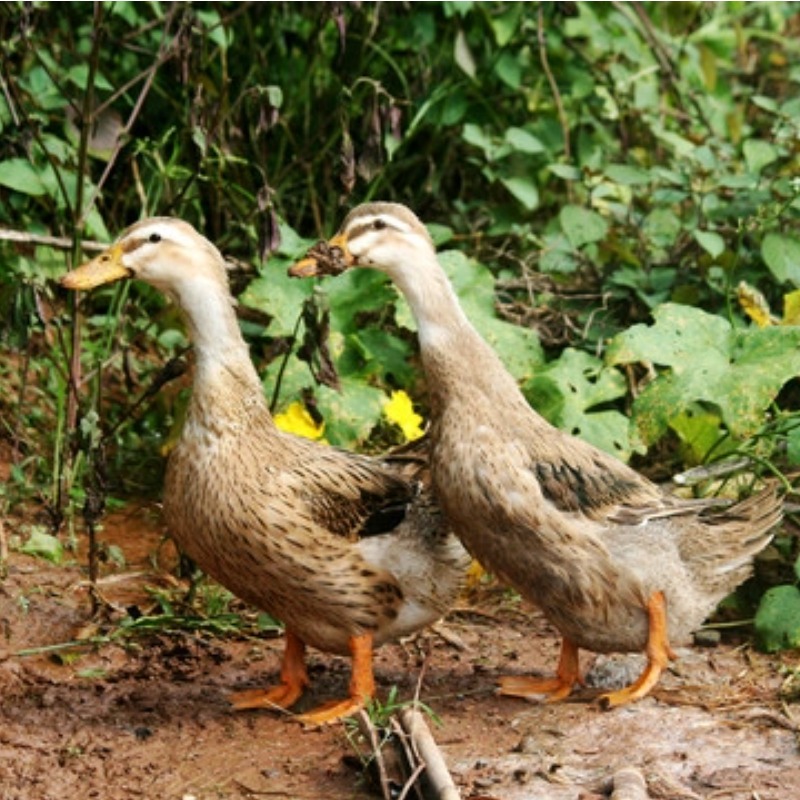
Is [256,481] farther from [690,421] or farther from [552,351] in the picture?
[552,351]

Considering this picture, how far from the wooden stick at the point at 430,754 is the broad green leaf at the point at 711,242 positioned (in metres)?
2.74

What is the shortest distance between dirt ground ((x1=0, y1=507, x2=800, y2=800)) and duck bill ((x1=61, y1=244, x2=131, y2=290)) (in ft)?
3.63

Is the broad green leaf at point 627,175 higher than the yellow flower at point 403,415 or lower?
higher

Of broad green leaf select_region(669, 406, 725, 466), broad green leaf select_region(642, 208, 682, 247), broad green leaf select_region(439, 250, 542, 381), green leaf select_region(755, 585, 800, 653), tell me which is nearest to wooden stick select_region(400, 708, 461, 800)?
green leaf select_region(755, 585, 800, 653)

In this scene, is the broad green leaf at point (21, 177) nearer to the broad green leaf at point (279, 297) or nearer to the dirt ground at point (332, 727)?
the broad green leaf at point (279, 297)

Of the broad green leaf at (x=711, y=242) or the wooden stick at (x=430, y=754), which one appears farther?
the broad green leaf at (x=711, y=242)

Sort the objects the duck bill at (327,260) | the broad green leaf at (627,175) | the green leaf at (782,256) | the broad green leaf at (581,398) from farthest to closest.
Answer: the broad green leaf at (627,175) < the green leaf at (782,256) < the broad green leaf at (581,398) < the duck bill at (327,260)

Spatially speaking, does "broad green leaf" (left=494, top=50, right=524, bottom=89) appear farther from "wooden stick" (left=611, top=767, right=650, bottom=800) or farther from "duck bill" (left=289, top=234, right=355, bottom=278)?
"wooden stick" (left=611, top=767, right=650, bottom=800)

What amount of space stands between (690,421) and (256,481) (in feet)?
6.29

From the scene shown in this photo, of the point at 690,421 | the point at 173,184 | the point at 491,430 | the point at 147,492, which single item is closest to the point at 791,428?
the point at 690,421

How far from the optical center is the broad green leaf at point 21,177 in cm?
674

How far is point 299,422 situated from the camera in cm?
666

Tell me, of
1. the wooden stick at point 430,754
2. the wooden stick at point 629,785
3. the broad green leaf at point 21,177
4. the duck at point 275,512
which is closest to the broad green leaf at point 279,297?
the broad green leaf at point 21,177

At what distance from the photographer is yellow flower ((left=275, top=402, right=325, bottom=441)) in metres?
6.62
